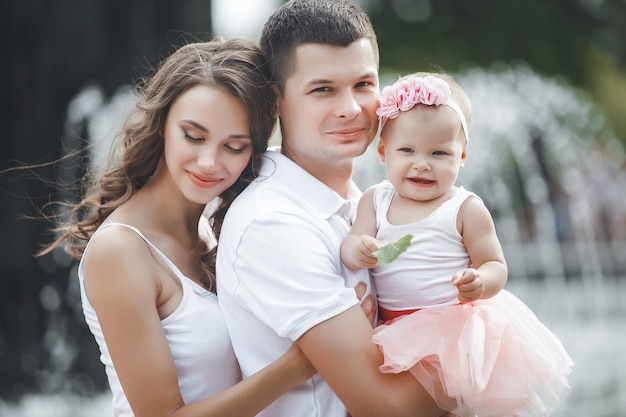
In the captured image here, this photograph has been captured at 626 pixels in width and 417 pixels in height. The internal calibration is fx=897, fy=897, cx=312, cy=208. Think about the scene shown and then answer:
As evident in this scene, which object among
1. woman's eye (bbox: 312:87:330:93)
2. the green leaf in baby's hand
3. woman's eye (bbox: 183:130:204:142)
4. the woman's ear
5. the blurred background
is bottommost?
the blurred background

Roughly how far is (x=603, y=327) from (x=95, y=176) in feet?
24.6

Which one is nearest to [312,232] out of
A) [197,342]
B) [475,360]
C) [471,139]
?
[197,342]

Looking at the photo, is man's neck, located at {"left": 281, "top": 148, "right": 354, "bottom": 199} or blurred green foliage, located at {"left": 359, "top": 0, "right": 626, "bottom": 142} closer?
man's neck, located at {"left": 281, "top": 148, "right": 354, "bottom": 199}

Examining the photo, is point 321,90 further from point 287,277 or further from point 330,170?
point 287,277

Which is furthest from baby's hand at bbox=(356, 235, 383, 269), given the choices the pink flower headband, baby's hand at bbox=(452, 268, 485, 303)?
the pink flower headband

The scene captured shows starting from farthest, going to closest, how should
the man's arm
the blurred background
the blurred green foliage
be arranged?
the blurred green foliage < the blurred background < the man's arm

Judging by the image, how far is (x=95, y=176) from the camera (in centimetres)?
416

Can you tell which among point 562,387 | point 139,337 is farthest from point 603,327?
point 139,337

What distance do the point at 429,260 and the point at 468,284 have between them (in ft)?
1.13

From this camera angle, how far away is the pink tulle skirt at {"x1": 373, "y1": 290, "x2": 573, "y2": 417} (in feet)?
10.4

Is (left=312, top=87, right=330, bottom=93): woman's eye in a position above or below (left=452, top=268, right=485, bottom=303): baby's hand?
above

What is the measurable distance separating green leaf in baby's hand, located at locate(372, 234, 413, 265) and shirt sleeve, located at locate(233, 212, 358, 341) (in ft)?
0.52

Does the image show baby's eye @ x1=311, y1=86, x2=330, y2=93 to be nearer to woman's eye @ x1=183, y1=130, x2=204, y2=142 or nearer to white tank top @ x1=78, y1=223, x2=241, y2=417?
woman's eye @ x1=183, y1=130, x2=204, y2=142

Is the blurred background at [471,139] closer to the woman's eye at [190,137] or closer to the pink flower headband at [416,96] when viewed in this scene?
the woman's eye at [190,137]
